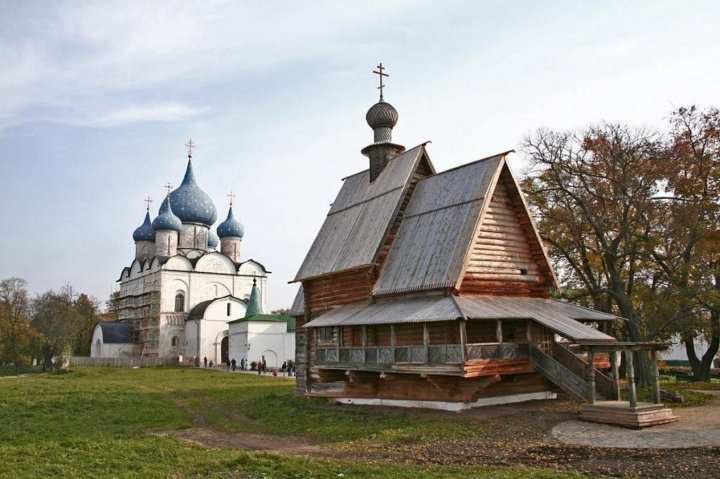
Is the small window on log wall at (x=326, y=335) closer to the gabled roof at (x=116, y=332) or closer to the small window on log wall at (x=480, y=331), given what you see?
the small window on log wall at (x=480, y=331)

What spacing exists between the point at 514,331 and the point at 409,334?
10.3 feet

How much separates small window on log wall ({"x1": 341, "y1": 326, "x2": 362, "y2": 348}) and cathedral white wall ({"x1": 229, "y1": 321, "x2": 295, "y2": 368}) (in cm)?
2828

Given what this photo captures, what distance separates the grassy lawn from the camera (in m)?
10.4

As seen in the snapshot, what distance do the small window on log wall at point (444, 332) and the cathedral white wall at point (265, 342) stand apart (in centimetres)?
3207

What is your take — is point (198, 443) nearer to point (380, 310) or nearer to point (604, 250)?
point (380, 310)

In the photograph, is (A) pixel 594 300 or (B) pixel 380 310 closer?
(B) pixel 380 310

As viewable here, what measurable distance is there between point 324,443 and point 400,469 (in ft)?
13.8

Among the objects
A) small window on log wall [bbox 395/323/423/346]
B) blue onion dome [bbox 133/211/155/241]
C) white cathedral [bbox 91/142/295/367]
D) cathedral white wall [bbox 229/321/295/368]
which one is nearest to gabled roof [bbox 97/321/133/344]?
white cathedral [bbox 91/142/295/367]

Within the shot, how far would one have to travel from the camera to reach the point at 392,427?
15297 millimetres

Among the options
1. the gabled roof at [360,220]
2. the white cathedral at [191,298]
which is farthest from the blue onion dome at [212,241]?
the gabled roof at [360,220]

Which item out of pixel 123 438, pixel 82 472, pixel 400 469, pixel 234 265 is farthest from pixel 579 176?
pixel 234 265

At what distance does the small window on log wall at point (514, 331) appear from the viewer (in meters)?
18.4

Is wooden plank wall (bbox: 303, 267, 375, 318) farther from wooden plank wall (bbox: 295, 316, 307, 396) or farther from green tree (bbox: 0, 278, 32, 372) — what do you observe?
green tree (bbox: 0, 278, 32, 372)

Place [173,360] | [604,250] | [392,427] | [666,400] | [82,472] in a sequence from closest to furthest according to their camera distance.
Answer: [82,472] < [392,427] < [666,400] < [604,250] < [173,360]
